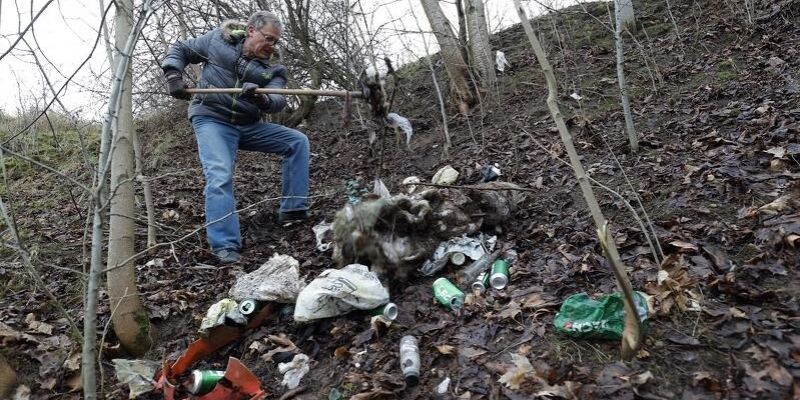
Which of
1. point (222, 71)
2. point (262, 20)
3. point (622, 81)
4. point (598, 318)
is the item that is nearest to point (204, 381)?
point (598, 318)

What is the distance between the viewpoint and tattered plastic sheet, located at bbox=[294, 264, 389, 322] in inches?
108

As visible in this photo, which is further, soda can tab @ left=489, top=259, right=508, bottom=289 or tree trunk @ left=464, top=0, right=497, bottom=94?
tree trunk @ left=464, top=0, right=497, bottom=94

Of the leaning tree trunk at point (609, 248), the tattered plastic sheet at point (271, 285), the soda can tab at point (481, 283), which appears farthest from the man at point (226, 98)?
the leaning tree trunk at point (609, 248)

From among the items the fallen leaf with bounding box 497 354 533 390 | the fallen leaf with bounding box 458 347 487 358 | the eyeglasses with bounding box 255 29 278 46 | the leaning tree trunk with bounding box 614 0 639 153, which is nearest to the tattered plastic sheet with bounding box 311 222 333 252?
the eyeglasses with bounding box 255 29 278 46

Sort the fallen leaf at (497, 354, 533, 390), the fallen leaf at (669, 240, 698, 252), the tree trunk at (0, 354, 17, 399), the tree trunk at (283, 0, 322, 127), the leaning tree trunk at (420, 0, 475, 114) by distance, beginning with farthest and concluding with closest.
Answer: the tree trunk at (283, 0, 322, 127)
the leaning tree trunk at (420, 0, 475, 114)
the fallen leaf at (669, 240, 698, 252)
the tree trunk at (0, 354, 17, 399)
the fallen leaf at (497, 354, 533, 390)

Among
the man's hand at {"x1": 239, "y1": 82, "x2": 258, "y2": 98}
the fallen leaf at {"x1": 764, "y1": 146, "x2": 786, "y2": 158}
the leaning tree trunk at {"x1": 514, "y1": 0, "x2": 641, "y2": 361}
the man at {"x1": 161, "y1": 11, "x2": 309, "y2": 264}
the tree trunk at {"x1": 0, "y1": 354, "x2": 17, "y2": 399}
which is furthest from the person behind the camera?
the man at {"x1": 161, "y1": 11, "x2": 309, "y2": 264}

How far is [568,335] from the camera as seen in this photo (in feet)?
7.29

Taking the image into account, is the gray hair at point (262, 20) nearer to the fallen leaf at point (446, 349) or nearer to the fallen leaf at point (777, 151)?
the fallen leaf at point (446, 349)

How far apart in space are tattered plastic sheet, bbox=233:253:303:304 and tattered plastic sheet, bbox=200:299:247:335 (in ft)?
0.40

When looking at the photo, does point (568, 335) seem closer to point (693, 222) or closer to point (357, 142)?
point (693, 222)

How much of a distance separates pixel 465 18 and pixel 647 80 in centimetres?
253

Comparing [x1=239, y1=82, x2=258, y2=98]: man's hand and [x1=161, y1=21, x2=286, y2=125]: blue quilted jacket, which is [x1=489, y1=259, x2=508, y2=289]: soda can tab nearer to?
[x1=239, y1=82, x2=258, y2=98]: man's hand

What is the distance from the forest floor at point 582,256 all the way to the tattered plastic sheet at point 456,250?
76 mm

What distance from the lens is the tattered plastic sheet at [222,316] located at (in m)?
2.74
